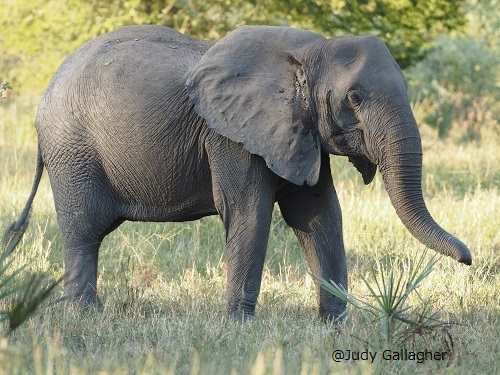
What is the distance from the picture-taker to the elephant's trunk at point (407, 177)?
18.5ft

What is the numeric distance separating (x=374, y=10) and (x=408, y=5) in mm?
490

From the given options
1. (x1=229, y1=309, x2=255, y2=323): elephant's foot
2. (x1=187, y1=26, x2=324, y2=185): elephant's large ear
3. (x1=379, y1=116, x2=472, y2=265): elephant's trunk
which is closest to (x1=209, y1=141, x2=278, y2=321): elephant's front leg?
(x1=229, y1=309, x2=255, y2=323): elephant's foot

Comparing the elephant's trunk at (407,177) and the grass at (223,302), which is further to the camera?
the elephant's trunk at (407,177)

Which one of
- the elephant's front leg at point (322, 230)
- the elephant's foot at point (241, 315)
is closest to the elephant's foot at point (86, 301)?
the elephant's foot at point (241, 315)

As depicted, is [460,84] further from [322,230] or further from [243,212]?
[243,212]

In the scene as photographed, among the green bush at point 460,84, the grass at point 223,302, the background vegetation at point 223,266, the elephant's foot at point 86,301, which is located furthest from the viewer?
the green bush at point 460,84

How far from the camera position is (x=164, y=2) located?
48.1 ft

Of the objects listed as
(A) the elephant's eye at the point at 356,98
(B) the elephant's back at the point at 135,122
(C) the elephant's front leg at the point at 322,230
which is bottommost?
(C) the elephant's front leg at the point at 322,230

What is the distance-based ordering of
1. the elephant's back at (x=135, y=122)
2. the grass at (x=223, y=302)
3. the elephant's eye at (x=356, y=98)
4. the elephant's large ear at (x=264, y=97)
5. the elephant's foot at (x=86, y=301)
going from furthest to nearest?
the elephant's foot at (x=86, y=301) < the elephant's back at (x=135, y=122) < the elephant's large ear at (x=264, y=97) < the elephant's eye at (x=356, y=98) < the grass at (x=223, y=302)

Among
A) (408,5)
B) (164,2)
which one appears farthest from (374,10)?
(164,2)

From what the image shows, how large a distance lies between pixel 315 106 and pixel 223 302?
5.51 feet

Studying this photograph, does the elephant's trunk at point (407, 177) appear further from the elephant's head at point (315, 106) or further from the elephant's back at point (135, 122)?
the elephant's back at point (135, 122)

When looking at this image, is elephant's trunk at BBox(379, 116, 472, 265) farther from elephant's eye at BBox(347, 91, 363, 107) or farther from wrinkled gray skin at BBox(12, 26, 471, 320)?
elephant's eye at BBox(347, 91, 363, 107)

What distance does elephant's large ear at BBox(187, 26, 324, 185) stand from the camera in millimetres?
6051
